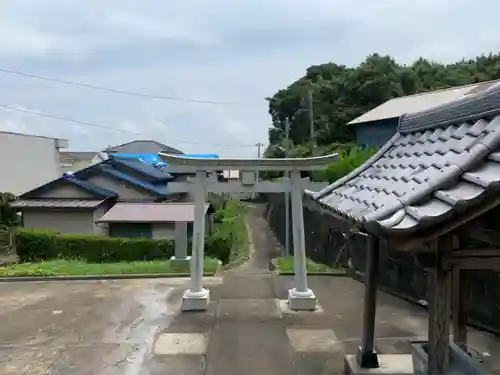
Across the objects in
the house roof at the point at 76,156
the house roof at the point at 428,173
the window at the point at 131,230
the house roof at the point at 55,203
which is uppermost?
the house roof at the point at 76,156

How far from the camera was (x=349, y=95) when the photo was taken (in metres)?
30.1

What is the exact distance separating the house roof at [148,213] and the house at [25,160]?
8.40 metres

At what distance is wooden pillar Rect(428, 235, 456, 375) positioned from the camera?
272 cm

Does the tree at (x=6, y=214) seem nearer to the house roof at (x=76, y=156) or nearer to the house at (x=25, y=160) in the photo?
the house at (x=25, y=160)

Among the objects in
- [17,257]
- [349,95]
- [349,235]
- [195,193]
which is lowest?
[17,257]

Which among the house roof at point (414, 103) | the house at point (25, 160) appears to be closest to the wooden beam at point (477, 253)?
the house roof at point (414, 103)

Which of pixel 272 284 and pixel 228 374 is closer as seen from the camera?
pixel 228 374

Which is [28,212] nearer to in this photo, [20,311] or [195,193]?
[20,311]

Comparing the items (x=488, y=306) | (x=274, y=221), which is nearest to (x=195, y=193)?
(x=488, y=306)

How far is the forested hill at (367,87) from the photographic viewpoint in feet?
94.8

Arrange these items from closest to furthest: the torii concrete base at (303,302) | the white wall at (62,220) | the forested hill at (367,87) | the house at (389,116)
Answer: the torii concrete base at (303,302) → the white wall at (62,220) → the house at (389,116) → the forested hill at (367,87)

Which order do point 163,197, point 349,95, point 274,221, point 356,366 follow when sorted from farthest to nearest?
point 349,95, point 274,221, point 163,197, point 356,366

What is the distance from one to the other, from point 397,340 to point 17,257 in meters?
15.3

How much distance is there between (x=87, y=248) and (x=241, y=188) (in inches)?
386
